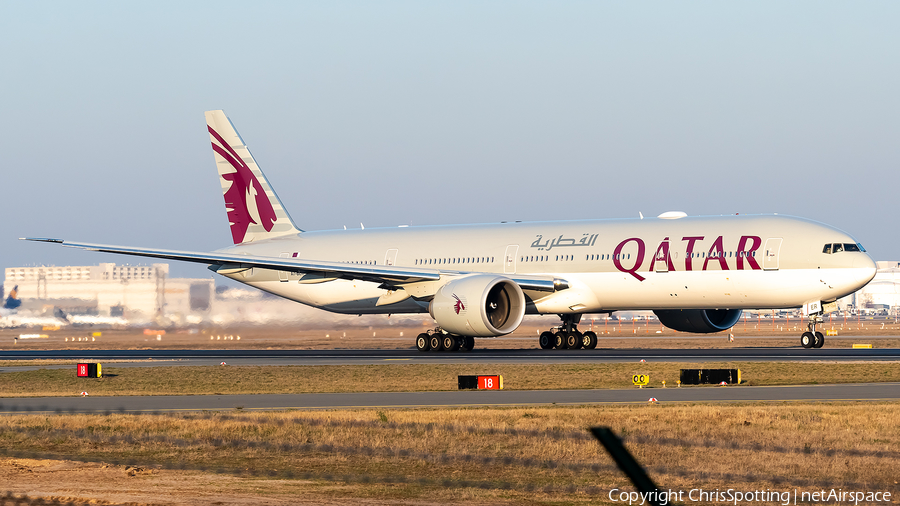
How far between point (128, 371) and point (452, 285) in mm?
12153

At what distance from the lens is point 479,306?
126ft

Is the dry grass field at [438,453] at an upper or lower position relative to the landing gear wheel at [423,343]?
lower

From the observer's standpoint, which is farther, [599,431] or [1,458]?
[1,458]

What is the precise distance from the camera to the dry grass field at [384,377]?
88.6 feet

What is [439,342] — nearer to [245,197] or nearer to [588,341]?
[588,341]

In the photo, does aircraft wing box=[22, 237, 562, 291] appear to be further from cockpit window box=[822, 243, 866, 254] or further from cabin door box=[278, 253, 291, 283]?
cockpit window box=[822, 243, 866, 254]

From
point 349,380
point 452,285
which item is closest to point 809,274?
point 452,285

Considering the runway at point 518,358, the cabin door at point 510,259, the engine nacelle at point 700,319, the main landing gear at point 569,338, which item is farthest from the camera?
the main landing gear at point 569,338

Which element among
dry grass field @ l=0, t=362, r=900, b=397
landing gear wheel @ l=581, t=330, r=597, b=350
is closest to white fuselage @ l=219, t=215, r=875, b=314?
landing gear wheel @ l=581, t=330, r=597, b=350

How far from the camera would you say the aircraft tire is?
145ft

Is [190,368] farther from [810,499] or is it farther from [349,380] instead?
[810,499]

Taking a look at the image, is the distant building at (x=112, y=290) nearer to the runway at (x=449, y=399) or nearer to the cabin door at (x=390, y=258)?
the cabin door at (x=390, y=258)

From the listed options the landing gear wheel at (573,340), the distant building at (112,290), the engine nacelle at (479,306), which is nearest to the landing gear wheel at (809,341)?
the landing gear wheel at (573,340)

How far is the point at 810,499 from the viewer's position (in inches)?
458
